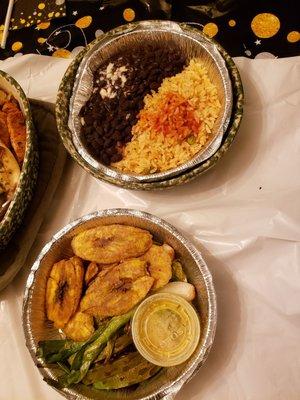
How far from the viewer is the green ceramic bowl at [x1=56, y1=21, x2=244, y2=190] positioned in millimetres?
1479

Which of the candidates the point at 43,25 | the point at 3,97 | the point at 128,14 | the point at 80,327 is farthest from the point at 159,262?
the point at 43,25

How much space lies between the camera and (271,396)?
1.38 meters

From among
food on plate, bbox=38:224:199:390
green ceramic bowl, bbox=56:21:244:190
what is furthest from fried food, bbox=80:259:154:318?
green ceramic bowl, bbox=56:21:244:190

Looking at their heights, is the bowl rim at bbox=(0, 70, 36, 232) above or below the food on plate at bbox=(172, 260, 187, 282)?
above

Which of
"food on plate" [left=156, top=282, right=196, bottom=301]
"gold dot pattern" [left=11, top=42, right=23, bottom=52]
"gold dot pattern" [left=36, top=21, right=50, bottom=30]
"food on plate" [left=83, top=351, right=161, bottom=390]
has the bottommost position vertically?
"food on plate" [left=83, top=351, right=161, bottom=390]

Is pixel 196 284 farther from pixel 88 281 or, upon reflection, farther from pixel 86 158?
pixel 86 158

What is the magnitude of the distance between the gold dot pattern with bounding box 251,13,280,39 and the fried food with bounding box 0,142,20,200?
108 centimetres

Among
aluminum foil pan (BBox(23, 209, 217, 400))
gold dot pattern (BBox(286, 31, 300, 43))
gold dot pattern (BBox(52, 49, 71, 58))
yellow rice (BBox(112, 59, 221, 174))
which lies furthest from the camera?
gold dot pattern (BBox(52, 49, 71, 58))

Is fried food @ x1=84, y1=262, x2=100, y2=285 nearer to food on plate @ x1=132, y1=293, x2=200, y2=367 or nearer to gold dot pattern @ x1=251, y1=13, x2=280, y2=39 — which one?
food on plate @ x1=132, y1=293, x2=200, y2=367

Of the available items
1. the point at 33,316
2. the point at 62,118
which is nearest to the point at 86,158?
the point at 62,118

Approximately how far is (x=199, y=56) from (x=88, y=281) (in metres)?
0.88

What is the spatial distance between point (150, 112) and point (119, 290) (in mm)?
609

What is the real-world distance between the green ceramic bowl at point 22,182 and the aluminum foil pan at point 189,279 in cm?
14

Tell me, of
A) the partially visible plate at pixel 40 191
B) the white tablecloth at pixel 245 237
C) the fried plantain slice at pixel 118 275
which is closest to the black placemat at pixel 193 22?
the white tablecloth at pixel 245 237
